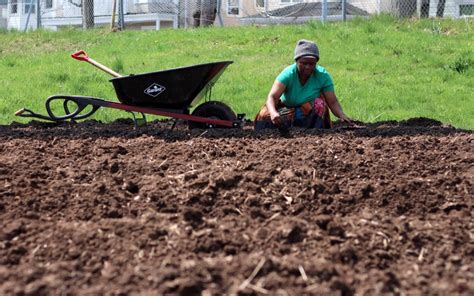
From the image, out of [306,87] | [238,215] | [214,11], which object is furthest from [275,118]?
[214,11]

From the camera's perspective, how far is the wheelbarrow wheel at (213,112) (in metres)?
7.73

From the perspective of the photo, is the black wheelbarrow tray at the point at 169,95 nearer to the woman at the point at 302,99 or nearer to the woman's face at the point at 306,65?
the woman at the point at 302,99

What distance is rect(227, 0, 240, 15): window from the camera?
29.6 metres

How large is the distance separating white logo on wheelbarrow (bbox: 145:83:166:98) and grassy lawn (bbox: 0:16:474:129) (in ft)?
8.71

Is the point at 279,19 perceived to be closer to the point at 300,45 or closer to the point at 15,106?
the point at 15,106

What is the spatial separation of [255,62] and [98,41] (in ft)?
16.7

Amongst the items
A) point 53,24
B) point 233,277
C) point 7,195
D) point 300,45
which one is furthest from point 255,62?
point 53,24

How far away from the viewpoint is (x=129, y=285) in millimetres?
3293

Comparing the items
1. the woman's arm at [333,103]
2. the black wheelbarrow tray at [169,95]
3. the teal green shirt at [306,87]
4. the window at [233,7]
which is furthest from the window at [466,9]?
the black wheelbarrow tray at [169,95]

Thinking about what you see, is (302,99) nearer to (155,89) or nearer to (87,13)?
(155,89)

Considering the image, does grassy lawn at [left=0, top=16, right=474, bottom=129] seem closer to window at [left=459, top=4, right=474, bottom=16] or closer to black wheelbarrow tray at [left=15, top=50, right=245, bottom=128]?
black wheelbarrow tray at [left=15, top=50, right=245, bottom=128]

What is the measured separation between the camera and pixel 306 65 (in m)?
7.30

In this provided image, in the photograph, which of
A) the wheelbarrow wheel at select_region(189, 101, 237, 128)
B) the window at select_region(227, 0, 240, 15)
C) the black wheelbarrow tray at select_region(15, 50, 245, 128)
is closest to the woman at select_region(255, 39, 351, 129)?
the wheelbarrow wheel at select_region(189, 101, 237, 128)

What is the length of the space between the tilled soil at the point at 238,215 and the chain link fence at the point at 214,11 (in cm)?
1223
